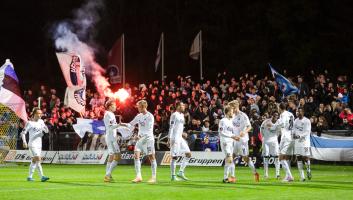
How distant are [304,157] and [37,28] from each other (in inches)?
1800

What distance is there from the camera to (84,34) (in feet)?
206

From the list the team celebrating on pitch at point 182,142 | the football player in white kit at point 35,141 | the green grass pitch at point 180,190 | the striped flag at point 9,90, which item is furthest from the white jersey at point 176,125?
the striped flag at point 9,90

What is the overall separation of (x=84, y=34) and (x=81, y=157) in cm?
2651

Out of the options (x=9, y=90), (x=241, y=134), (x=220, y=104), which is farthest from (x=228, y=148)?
(x=9, y=90)

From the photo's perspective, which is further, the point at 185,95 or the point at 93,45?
the point at 93,45

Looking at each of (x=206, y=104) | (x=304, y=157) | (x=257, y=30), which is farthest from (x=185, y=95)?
(x=257, y=30)

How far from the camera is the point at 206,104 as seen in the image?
36062mm

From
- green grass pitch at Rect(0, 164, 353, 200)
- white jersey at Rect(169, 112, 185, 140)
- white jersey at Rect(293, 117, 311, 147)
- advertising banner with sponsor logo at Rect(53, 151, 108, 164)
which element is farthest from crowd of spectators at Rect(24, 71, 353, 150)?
green grass pitch at Rect(0, 164, 353, 200)

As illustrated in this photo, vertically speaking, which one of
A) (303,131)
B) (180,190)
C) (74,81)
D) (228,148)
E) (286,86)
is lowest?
(180,190)

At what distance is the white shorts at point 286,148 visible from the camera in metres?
23.9

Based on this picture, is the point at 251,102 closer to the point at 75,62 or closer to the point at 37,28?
the point at 75,62

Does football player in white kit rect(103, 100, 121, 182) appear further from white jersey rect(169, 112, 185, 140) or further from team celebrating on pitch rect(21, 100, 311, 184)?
white jersey rect(169, 112, 185, 140)

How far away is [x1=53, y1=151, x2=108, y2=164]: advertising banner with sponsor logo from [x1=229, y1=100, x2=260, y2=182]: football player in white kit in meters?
15.0

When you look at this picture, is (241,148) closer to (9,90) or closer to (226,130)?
(226,130)
